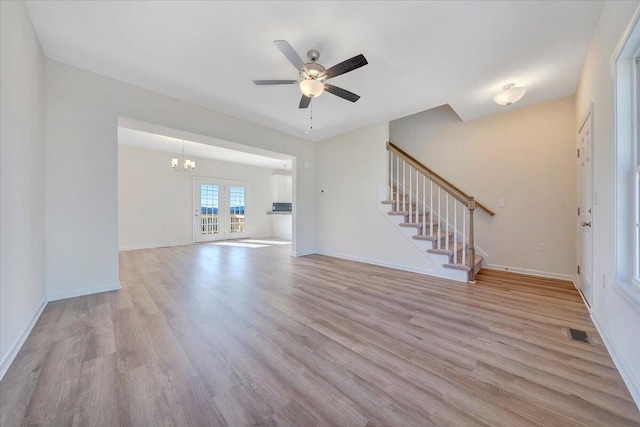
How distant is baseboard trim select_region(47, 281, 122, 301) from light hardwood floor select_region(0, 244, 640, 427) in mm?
124

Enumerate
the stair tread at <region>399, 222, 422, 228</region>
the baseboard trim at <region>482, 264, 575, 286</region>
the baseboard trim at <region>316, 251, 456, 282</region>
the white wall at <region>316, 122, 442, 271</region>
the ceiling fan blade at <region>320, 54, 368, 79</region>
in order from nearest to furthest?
the ceiling fan blade at <region>320, 54, 368, 79</region>
the baseboard trim at <region>482, 264, 575, 286</region>
the baseboard trim at <region>316, 251, 456, 282</region>
the stair tread at <region>399, 222, 422, 228</region>
the white wall at <region>316, 122, 442, 271</region>

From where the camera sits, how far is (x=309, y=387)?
4.57 ft

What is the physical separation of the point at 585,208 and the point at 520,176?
1169 millimetres

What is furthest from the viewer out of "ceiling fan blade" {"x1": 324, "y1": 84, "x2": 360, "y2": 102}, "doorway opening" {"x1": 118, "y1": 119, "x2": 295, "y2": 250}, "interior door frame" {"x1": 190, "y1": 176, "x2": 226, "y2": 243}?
"interior door frame" {"x1": 190, "y1": 176, "x2": 226, "y2": 243}

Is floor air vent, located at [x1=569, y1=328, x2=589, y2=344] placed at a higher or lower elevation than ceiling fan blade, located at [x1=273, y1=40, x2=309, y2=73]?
lower

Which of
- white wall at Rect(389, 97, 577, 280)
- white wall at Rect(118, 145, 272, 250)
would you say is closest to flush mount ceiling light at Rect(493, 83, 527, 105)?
white wall at Rect(389, 97, 577, 280)

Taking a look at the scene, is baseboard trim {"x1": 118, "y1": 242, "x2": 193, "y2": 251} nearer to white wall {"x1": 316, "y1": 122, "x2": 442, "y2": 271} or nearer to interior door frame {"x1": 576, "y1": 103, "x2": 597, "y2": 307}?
white wall {"x1": 316, "y1": 122, "x2": 442, "y2": 271}

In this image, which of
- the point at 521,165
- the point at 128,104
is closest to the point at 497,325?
the point at 521,165

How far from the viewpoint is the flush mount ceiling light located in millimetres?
3008

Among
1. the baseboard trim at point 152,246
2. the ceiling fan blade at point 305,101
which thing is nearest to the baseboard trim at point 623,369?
the ceiling fan blade at point 305,101

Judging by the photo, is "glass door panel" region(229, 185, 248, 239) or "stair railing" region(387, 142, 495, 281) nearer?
"stair railing" region(387, 142, 495, 281)

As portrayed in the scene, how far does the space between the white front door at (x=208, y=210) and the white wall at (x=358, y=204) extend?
3842mm

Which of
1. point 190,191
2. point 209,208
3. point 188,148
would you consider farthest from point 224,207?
point 188,148

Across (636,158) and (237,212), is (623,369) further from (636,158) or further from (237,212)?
(237,212)
